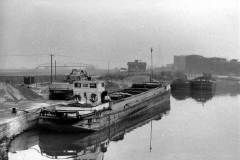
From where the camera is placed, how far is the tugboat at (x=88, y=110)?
21.1m

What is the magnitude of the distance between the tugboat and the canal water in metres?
0.72

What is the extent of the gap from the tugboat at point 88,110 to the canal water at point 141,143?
0.72 meters

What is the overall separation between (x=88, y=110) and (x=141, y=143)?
14.8ft

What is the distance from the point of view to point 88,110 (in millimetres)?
21797

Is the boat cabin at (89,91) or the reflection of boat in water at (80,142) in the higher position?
the boat cabin at (89,91)

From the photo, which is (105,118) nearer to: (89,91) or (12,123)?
(89,91)

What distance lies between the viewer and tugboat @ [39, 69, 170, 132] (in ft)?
69.2

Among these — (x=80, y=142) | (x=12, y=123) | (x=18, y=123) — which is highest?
(x=12, y=123)

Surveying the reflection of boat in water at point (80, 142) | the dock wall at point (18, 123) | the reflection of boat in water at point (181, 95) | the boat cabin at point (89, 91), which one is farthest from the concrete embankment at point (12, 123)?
the reflection of boat in water at point (181, 95)

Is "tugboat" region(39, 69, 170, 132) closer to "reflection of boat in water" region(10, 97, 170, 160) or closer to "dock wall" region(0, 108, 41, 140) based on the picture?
"reflection of boat in water" region(10, 97, 170, 160)

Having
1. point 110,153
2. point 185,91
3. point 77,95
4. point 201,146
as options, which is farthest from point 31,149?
point 185,91

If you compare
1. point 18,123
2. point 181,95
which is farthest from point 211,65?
point 18,123

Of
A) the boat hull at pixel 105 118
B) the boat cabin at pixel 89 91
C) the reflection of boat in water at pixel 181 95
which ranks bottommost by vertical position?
the reflection of boat in water at pixel 181 95

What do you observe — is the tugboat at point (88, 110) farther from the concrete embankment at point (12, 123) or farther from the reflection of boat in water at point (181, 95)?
the reflection of boat in water at point (181, 95)
